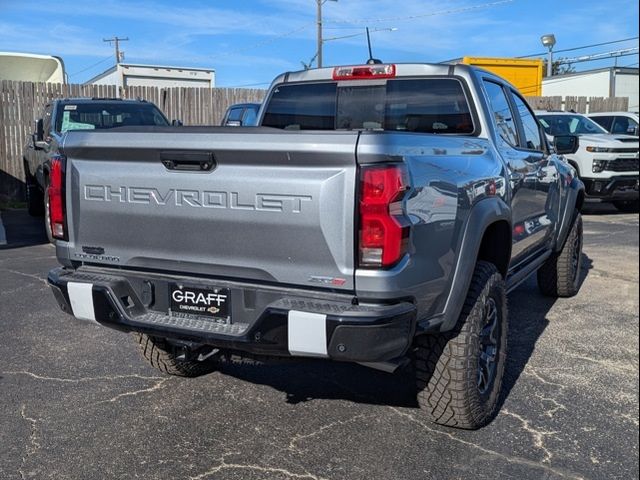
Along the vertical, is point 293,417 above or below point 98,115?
below

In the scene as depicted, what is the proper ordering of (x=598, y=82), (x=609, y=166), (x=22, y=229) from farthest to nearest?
(x=598, y=82), (x=609, y=166), (x=22, y=229)

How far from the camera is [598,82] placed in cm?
3241

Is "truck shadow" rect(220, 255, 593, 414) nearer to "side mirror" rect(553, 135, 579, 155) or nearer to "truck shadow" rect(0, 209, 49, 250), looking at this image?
"side mirror" rect(553, 135, 579, 155)

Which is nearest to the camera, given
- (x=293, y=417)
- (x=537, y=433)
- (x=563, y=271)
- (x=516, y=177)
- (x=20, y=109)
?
(x=537, y=433)

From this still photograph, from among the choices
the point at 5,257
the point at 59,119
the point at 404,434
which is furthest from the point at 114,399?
the point at 59,119

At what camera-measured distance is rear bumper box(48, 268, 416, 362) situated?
9.19 feet

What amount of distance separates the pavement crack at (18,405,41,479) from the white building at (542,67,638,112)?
3144cm

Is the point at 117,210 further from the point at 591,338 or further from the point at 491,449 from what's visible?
the point at 591,338

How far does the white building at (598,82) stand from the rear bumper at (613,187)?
20180 millimetres

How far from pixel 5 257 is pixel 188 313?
19.4 feet

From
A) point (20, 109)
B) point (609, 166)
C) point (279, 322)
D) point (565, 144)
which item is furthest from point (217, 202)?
point (20, 109)

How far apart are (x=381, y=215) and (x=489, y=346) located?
1457 mm

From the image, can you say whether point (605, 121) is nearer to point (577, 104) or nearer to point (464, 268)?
point (577, 104)

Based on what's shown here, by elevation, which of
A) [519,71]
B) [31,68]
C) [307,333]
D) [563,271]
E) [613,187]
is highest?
[519,71]
